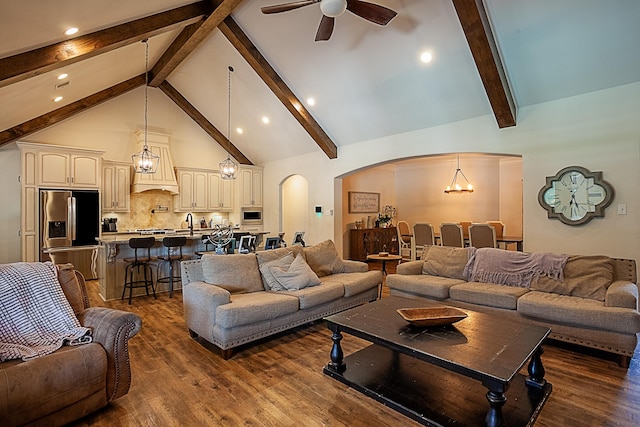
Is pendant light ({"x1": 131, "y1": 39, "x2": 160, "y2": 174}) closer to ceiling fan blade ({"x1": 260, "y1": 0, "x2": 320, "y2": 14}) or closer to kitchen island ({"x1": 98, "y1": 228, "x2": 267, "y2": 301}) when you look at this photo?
kitchen island ({"x1": 98, "y1": 228, "x2": 267, "y2": 301})

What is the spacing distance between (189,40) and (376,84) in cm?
326

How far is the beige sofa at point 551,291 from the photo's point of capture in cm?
302

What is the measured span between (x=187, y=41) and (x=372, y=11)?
3.78 m

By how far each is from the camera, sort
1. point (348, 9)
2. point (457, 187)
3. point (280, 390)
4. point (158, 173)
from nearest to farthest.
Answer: point (280, 390) < point (348, 9) < point (158, 173) < point (457, 187)

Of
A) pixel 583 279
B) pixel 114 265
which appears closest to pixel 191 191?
pixel 114 265

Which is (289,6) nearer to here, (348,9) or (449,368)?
(348,9)

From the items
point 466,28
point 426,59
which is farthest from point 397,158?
point 466,28

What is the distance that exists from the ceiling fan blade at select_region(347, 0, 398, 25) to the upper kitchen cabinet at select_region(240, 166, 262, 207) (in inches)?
253

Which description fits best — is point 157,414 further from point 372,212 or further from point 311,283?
point 372,212

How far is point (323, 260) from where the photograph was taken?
478 centimetres

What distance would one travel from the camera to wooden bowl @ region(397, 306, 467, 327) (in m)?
2.51

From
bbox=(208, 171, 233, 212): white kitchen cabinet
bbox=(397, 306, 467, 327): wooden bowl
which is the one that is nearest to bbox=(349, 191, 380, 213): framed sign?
bbox=(208, 171, 233, 212): white kitchen cabinet

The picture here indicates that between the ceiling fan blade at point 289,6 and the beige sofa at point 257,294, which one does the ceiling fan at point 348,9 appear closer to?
the ceiling fan blade at point 289,6

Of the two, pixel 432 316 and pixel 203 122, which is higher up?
pixel 203 122
